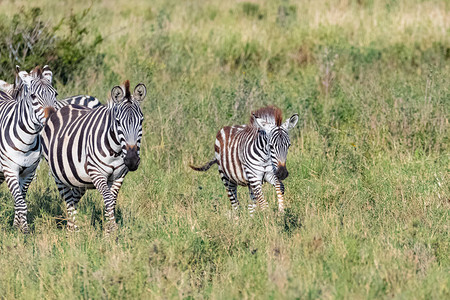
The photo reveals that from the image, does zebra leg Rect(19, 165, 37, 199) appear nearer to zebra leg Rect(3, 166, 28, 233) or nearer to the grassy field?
zebra leg Rect(3, 166, 28, 233)

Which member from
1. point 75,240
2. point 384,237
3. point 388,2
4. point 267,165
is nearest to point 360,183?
point 267,165

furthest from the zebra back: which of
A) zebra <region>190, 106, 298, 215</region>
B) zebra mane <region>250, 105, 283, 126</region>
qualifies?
zebra mane <region>250, 105, 283, 126</region>

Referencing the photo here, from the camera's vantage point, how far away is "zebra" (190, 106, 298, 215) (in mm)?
6863

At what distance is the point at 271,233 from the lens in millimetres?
5957

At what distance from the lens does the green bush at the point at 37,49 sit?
456 inches

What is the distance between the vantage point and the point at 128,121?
6121 mm

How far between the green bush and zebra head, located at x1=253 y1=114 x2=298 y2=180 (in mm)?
5753

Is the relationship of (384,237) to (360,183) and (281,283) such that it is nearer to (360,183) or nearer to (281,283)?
(281,283)

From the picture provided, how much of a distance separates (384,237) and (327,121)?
430cm

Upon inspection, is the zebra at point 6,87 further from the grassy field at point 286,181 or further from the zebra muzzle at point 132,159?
the zebra muzzle at point 132,159

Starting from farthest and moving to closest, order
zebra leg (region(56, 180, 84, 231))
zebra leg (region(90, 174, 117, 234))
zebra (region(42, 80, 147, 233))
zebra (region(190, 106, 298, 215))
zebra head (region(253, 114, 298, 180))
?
zebra leg (region(56, 180, 84, 231)), zebra (region(190, 106, 298, 215)), zebra head (region(253, 114, 298, 180)), zebra leg (region(90, 174, 117, 234)), zebra (region(42, 80, 147, 233))

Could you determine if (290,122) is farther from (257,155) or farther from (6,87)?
(6,87)

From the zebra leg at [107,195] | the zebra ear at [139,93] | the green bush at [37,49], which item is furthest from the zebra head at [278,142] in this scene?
the green bush at [37,49]

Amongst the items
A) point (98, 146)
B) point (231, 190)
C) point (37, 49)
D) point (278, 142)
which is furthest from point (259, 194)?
point (37, 49)
